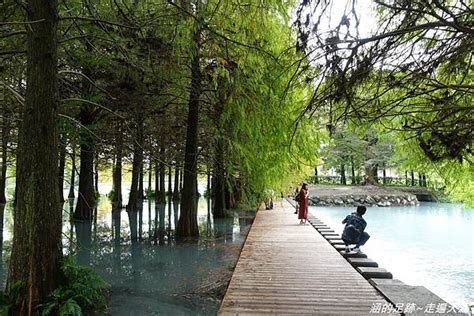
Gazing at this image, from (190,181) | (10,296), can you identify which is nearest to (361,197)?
(190,181)

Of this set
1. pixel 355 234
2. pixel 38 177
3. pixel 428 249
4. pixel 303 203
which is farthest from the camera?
pixel 428 249

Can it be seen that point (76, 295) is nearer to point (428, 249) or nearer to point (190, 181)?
point (190, 181)

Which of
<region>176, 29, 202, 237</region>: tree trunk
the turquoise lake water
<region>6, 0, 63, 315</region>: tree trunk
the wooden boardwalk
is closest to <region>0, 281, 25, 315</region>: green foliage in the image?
<region>6, 0, 63, 315</region>: tree trunk

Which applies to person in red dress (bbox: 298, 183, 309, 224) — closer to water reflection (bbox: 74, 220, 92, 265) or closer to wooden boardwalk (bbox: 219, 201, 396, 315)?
wooden boardwalk (bbox: 219, 201, 396, 315)

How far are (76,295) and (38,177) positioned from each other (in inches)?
63.0

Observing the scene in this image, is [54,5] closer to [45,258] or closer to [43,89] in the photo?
[43,89]

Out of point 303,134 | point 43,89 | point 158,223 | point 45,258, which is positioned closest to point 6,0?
point 43,89

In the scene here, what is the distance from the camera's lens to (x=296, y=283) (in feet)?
19.0

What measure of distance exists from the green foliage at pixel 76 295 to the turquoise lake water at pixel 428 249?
5992 mm

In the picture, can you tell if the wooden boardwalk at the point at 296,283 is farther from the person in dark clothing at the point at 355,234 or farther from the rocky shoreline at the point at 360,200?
the rocky shoreline at the point at 360,200

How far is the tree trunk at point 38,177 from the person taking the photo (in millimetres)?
5277

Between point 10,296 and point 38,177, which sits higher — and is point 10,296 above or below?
below

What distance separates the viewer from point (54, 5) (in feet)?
18.1

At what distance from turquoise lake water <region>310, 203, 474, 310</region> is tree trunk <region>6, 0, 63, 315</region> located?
665 cm
